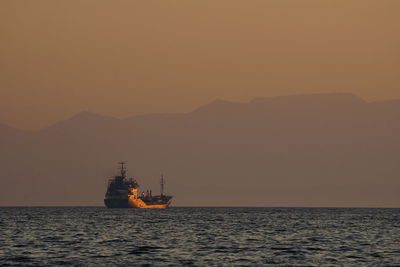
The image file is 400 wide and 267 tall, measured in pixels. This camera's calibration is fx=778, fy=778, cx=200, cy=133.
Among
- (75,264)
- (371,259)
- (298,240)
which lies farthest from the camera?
(298,240)

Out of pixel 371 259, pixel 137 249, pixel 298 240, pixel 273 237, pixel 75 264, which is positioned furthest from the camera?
pixel 273 237

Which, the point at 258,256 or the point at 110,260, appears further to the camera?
the point at 258,256

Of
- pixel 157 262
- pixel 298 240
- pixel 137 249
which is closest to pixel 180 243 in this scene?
pixel 137 249

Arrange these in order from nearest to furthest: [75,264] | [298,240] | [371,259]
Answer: [75,264] → [371,259] → [298,240]

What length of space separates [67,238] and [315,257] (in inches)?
1324

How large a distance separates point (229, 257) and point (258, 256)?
261 centimetres

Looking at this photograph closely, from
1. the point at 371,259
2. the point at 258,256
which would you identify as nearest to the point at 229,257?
the point at 258,256

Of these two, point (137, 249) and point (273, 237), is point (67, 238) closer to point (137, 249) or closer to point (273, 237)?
point (137, 249)

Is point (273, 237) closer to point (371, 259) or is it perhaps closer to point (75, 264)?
point (371, 259)

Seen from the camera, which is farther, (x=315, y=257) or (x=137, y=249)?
(x=137, y=249)

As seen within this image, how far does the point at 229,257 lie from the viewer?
2559 inches

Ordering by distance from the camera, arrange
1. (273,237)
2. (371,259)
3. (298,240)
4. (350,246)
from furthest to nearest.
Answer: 1. (273,237)
2. (298,240)
3. (350,246)
4. (371,259)

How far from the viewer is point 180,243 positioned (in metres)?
80.8

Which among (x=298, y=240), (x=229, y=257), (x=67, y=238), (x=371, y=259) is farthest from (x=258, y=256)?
(x=67, y=238)
